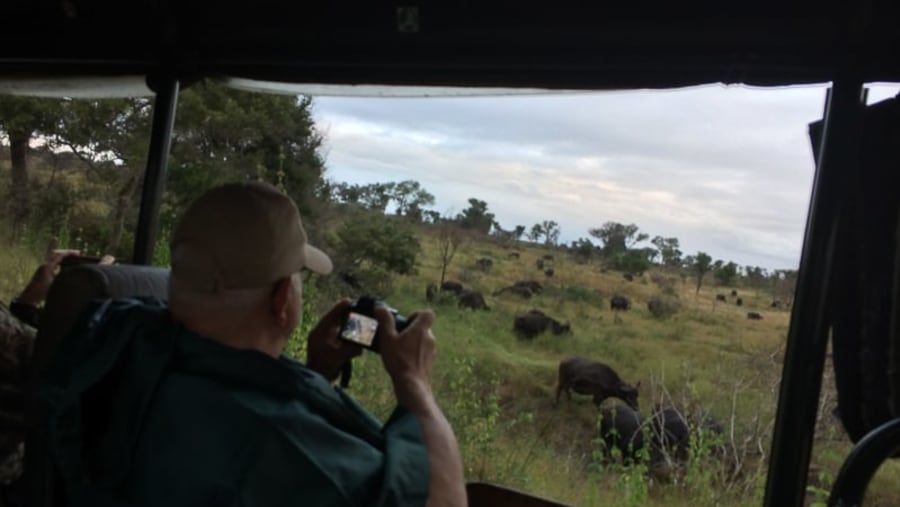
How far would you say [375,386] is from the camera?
12.0 ft

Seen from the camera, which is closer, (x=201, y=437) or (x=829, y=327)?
(x=201, y=437)

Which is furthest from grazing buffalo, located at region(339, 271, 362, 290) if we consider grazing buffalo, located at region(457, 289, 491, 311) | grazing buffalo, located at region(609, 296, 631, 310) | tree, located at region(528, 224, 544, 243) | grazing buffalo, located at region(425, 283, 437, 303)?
grazing buffalo, located at region(609, 296, 631, 310)

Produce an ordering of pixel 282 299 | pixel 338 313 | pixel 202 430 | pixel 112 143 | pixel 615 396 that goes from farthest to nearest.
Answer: pixel 112 143 < pixel 615 396 < pixel 338 313 < pixel 282 299 < pixel 202 430

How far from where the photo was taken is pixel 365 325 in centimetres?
146

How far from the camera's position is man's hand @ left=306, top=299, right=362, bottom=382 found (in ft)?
5.29

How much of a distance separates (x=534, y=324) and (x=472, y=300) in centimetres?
57

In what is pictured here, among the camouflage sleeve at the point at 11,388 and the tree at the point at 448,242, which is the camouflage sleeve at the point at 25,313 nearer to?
the camouflage sleeve at the point at 11,388

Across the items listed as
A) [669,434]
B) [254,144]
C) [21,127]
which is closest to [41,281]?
[669,434]

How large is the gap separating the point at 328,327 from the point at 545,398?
154 inches

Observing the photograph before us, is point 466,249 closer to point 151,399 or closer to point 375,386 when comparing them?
point 375,386

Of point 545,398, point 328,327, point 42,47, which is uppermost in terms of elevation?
point 42,47

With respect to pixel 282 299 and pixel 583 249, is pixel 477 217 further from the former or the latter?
pixel 282 299

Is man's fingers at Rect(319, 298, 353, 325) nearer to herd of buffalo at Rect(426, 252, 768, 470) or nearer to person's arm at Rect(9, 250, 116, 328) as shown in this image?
person's arm at Rect(9, 250, 116, 328)

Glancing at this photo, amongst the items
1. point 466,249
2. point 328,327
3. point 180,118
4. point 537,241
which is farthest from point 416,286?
point 328,327
